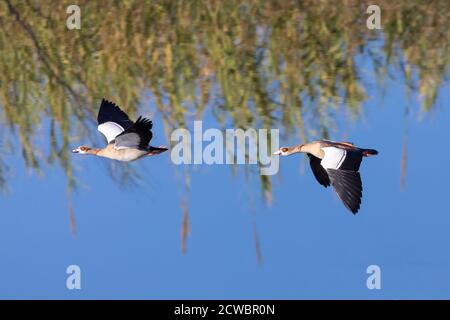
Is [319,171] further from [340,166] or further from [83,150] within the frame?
[83,150]

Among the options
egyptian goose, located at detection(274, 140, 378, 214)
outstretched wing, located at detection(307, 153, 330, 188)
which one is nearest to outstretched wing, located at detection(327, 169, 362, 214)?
egyptian goose, located at detection(274, 140, 378, 214)

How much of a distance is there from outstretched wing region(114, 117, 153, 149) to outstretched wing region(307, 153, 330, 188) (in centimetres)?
74

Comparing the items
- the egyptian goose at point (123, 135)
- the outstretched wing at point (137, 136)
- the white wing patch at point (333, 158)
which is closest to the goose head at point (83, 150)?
the egyptian goose at point (123, 135)

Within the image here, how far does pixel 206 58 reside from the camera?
7.36 m

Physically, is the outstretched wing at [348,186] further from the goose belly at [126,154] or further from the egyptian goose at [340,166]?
the goose belly at [126,154]

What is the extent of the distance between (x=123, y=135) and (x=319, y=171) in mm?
868

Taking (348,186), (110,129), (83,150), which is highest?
(110,129)

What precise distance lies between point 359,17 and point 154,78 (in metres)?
1.32

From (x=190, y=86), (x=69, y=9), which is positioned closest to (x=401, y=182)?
(x=190, y=86)

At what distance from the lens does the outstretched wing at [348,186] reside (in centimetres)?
557

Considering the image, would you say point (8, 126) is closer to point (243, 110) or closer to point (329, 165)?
point (243, 110)

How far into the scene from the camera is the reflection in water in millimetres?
6961

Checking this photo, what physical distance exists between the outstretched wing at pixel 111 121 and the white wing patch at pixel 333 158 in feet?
3.07

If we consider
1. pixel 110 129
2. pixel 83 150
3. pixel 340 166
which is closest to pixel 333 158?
pixel 340 166
